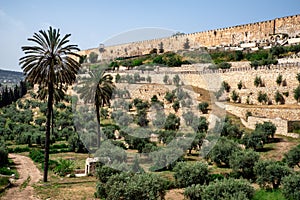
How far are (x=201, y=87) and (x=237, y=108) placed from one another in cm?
1053

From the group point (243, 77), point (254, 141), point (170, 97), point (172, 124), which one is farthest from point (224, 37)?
point (254, 141)

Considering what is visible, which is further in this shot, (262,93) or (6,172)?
(262,93)

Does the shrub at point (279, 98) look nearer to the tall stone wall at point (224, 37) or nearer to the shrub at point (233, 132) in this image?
the shrub at point (233, 132)

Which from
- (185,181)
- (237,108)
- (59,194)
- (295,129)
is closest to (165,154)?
(185,181)

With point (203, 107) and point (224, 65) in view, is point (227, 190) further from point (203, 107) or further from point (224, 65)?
point (224, 65)

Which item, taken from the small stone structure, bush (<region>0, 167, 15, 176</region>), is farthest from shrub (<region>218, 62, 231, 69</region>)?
bush (<region>0, 167, 15, 176</region>)

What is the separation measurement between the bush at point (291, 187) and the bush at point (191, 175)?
3.05m

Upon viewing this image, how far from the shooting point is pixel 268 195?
1246 cm

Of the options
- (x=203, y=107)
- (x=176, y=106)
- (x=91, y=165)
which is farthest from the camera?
(x=176, y=106)

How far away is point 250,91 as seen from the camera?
32.9 m

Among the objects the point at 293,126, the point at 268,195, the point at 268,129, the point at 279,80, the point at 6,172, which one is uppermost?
the point at 279,80

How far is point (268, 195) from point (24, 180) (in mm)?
10721

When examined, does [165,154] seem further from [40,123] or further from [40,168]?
[40,123]

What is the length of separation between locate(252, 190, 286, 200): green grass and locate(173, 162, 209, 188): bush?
206 centimetres
